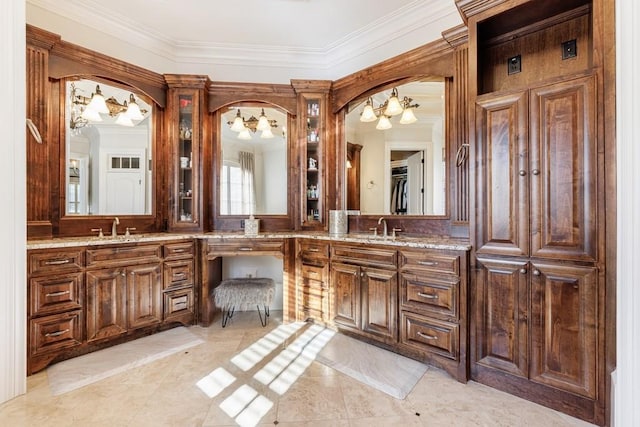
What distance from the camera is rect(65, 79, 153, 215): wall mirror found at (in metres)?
2.74

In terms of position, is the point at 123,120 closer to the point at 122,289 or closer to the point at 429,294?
the point at 122,289

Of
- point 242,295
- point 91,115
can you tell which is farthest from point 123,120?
point 242,295

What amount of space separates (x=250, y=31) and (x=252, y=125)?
97 cm

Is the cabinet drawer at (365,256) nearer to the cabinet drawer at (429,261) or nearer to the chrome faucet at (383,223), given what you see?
the cabinet drawer at (429,261)

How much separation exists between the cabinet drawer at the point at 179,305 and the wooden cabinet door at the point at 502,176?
2678mm

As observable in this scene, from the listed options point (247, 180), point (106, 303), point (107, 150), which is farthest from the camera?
point (247, 180)

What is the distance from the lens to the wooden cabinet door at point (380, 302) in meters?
2.37

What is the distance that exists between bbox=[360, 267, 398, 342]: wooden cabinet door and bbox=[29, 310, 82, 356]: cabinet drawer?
2.31 metres

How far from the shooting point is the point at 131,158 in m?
3.09

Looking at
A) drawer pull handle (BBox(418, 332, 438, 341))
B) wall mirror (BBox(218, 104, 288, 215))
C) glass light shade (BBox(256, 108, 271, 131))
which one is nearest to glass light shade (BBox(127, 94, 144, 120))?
wall mirror (BBox(218, 104, 288, 215))

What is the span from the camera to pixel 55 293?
7.18ft
